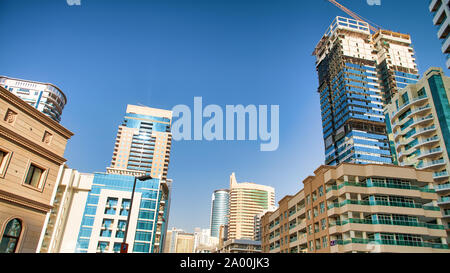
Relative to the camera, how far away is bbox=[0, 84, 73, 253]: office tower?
63.3 ft

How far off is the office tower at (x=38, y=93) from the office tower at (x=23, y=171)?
129m

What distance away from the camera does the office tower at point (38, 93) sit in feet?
444

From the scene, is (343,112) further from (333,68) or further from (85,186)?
(85,186)

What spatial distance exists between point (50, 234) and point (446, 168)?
82.3 meters

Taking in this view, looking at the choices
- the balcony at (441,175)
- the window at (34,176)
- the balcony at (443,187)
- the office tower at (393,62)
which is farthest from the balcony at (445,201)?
the office tower at (393,62)

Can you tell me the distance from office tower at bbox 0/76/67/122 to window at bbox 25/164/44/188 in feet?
423

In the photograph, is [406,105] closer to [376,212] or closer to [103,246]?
[376,212]

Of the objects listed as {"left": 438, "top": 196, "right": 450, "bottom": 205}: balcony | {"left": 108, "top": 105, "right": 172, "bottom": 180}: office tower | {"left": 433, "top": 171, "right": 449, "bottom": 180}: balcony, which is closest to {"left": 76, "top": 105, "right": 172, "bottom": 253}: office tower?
{"left": 108, "top": 105, "right": 172, "bottom": 180}: office tower

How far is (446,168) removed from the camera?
6331 centimetres

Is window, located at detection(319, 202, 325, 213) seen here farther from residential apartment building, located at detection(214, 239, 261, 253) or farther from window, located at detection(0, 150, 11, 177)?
residential apartment building, located at detection(214, 239, 261, 253)

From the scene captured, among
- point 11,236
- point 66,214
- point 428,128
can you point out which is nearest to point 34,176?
point 11,236

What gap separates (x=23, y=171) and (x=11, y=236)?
4.08 meters

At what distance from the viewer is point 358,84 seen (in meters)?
128
